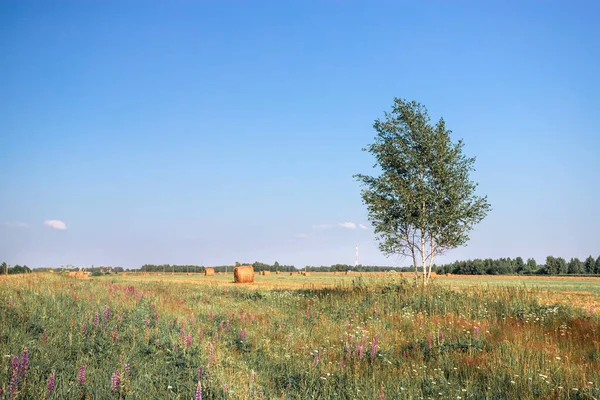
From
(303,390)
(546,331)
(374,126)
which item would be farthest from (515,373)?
(374,126)

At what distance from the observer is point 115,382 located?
237 inches

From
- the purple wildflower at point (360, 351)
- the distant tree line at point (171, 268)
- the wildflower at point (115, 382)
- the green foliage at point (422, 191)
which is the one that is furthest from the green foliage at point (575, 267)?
the wildflower at point (115, 382)

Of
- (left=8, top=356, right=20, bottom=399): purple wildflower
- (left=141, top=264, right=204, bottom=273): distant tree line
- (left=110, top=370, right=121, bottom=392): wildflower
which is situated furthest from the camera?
Result: (left=141, top=264, right=204, bottom=273): distant tree line

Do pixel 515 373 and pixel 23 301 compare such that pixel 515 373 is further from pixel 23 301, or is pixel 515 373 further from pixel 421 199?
pixel 421 199

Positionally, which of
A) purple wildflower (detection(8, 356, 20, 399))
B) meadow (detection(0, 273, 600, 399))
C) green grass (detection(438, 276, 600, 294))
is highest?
purple wildflower (detection(8, 356, 20, 399))

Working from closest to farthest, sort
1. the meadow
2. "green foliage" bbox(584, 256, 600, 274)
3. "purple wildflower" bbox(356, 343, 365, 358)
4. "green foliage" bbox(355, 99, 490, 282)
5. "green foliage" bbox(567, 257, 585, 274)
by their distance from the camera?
the meadow → "purple wildflower" bbox(356, 343, 365, 358) → "green foliage" bbox(355, 99, 490, 282) → "green foliage" bbox(584, 256, 600, 274) → "green foliage" bbox(567, 257, 585, 274)

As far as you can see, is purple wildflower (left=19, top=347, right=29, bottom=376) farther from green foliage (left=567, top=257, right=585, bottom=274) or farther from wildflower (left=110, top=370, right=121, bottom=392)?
green foliage (left=567, top=257, right=585, bottom=274)

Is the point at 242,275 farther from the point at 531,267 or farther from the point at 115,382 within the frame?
the point at 531,267

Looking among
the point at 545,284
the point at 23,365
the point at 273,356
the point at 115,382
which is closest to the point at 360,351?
the point at 273,356

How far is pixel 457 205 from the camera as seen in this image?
25766 millimetres

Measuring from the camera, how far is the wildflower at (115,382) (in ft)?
19.5

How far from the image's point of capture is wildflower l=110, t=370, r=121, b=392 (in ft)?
19.5

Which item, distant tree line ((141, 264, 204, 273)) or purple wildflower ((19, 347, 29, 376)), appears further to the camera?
distant tree line ((141, 264, 204, 273))

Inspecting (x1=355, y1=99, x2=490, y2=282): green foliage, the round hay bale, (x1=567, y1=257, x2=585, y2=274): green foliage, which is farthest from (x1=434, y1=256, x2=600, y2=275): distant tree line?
(x1=355, y1=99, x2=490, y2=282): green foliage
